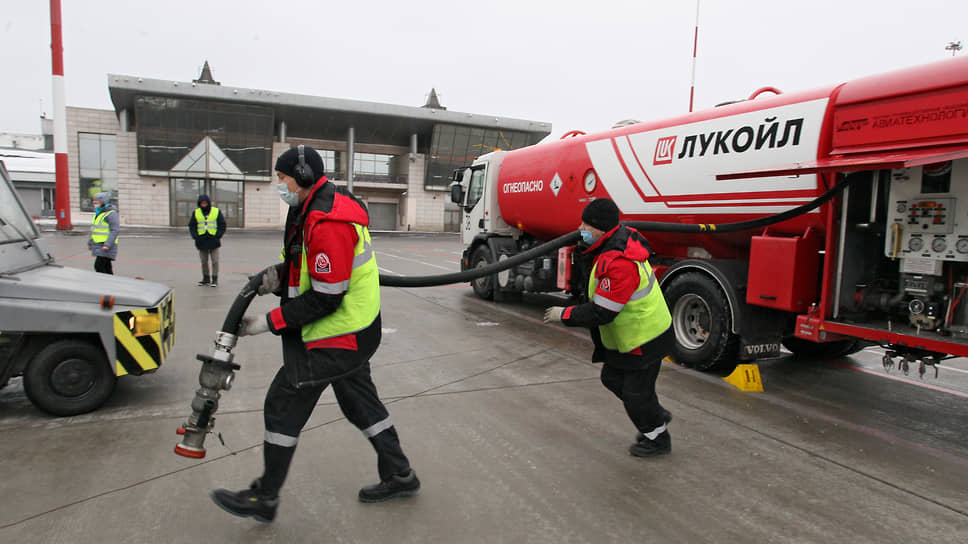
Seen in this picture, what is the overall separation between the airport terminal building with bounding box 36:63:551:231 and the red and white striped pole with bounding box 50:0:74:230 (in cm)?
736

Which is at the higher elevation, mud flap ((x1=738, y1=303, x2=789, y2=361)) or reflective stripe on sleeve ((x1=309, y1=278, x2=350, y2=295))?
reflective stripe on sleeve ((x1=309, y1=278, x2=350, y2=295))

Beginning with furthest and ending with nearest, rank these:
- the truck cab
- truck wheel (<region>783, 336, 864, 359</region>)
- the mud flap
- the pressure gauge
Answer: the pressure gauge, truck wheel (<region>783, 336, 864, 359</region>), the mud flap, the truck cab

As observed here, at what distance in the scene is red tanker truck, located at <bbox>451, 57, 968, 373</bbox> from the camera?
4559mm

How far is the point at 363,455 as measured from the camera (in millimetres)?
3922

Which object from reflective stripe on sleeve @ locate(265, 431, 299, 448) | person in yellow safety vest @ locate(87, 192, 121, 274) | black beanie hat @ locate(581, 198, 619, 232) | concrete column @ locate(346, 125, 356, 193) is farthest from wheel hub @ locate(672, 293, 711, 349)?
concrete column @ locate(346, 125, 356, 193)

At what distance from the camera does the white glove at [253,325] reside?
9.50 ft

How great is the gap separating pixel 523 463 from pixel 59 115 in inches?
1239

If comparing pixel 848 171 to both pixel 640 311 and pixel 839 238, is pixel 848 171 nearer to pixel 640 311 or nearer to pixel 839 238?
pixel 839 238

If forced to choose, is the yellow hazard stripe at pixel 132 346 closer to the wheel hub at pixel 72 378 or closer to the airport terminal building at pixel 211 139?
the wheel hub at pixel 72 378

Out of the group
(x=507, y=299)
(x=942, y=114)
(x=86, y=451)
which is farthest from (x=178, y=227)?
(x=942, y=114)

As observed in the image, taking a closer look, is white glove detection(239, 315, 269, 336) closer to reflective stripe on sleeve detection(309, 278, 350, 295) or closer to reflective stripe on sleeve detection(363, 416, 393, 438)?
reflective stripe on sleeve detection(309, 278, 350, 295)

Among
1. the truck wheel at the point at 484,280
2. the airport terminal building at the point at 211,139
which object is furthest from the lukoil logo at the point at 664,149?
the airport terminal building at the point at 211,139

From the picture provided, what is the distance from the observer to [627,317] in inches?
152

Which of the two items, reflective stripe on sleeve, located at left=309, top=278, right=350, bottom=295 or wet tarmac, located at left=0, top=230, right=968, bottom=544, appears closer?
reflective stripe on sleeve, located at left=309, top=278, right=350, bottom=295
